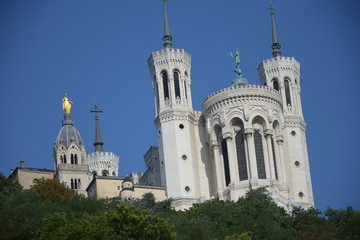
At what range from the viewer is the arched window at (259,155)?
4469 inches

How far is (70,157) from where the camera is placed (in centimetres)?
13212

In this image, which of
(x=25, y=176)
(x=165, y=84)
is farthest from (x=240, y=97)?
(x=25, y=176)

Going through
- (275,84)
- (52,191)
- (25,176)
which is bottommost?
(52,191)

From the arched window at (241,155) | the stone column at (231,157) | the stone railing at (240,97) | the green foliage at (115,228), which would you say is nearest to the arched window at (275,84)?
the stone railing at (240,97)

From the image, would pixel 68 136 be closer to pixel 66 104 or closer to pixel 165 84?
pixel 66 104

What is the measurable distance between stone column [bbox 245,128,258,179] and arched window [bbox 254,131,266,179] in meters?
0.74

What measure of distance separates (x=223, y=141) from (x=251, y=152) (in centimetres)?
360

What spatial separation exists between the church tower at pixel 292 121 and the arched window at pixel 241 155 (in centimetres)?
501

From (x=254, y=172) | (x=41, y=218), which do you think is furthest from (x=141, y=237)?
(x=254, y=172)

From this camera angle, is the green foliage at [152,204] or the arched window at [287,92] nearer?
the green foliage at [152,204]

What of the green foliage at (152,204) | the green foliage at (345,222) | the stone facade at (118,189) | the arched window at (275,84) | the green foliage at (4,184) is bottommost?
the green foliage at (345,222)

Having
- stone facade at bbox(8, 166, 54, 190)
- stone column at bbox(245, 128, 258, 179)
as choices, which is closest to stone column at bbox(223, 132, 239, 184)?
stone column at bbox(245, 128, 258, 179)

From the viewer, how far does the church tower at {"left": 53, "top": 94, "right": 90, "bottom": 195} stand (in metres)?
128

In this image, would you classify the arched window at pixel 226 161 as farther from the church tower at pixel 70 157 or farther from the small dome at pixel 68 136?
the small dome at pixel 68 136
